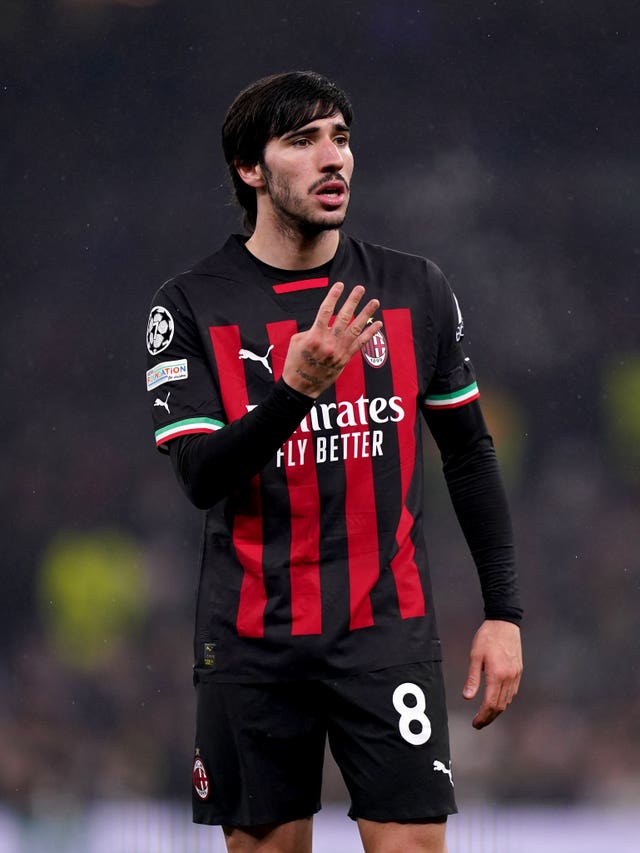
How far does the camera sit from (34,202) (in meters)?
4.82

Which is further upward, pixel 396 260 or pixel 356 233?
pixel 356 233

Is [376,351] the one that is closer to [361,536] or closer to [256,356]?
[256,356]

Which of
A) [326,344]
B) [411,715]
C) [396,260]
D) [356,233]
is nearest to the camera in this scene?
[326,344]

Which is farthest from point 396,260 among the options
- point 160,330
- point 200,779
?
point 200,779

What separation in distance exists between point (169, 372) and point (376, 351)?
1.12 ft

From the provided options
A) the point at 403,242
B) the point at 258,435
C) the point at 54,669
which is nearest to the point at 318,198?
the point at 258,435

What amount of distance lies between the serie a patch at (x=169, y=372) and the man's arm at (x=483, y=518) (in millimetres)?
426

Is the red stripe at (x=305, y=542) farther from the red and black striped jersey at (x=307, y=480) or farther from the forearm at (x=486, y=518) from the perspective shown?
the forearm at (x=486, y=518)

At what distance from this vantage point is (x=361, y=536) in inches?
82.1

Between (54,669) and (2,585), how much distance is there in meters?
0.37

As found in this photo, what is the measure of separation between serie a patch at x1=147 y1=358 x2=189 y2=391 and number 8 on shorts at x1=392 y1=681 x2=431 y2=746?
0.61 metres

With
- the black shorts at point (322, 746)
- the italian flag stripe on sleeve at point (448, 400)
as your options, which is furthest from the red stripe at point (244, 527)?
the italian flag stripe on sleeve at point (448, 400)

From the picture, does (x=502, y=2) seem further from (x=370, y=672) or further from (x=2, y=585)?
(x=370, y=672)

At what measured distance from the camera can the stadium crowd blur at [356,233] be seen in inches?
187
